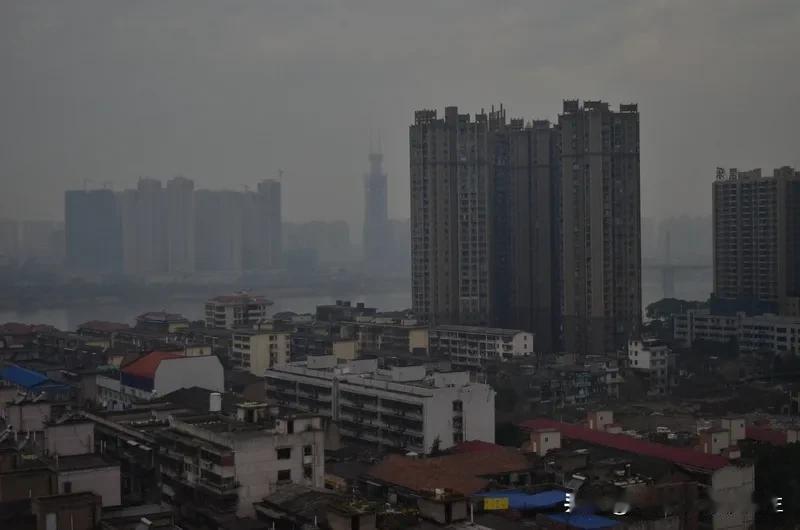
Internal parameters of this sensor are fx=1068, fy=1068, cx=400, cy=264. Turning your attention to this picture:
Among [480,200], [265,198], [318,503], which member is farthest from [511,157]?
[318,503]

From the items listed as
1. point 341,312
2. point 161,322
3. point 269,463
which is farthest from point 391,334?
point 269,463

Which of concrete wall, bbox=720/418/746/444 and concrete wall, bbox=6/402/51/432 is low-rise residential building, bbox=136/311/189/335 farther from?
concrete wall, bbox=720/418/746/444

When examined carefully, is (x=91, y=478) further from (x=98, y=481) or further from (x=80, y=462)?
(x=80, y=462)

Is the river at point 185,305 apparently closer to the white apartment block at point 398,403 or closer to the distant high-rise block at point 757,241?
the distant high-rise block at point 757,241

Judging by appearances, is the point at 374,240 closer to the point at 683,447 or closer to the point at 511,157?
the point at 511,157

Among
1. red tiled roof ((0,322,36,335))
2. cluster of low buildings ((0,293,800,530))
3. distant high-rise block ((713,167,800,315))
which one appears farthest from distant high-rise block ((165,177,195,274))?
distant high-rise block ((713,167,800,315))

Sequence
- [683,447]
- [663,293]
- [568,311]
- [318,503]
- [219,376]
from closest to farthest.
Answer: [318,503] < [683,447] < [219,376] < [568,311] < [663,293]
